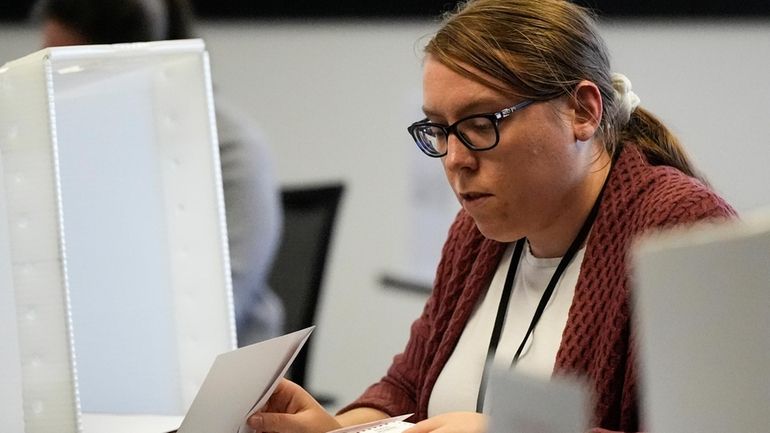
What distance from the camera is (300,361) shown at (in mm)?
2316

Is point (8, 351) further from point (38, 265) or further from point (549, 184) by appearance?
point (549, 184)

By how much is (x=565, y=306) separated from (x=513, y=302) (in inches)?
3.9

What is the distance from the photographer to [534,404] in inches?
27.8

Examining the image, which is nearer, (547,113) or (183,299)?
(547,113)

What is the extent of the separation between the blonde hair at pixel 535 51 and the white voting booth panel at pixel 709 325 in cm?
57

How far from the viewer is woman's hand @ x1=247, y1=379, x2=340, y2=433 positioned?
4.02 ft

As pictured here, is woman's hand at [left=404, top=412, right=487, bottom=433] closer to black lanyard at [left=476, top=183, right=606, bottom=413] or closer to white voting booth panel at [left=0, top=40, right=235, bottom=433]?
black lanyard at [left=476, top=183, right=606, bottom=413]

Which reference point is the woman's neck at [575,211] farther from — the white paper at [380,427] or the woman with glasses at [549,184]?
the white paper at [380,427]

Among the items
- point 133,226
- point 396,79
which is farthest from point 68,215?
point 396,79

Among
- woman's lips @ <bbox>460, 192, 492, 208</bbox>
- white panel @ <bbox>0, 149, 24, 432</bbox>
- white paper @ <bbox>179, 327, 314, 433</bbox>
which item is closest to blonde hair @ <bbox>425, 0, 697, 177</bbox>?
woman's lips @ <bbox>460, 192, 492, 208</bbox>

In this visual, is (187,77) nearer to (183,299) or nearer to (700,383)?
(183,299)

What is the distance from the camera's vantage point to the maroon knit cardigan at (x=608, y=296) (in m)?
1.14

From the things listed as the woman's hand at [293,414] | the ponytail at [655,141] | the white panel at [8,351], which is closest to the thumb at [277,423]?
the woman's hand at [293,414]

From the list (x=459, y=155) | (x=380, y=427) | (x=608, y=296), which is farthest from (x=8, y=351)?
(x=608, y=296)
